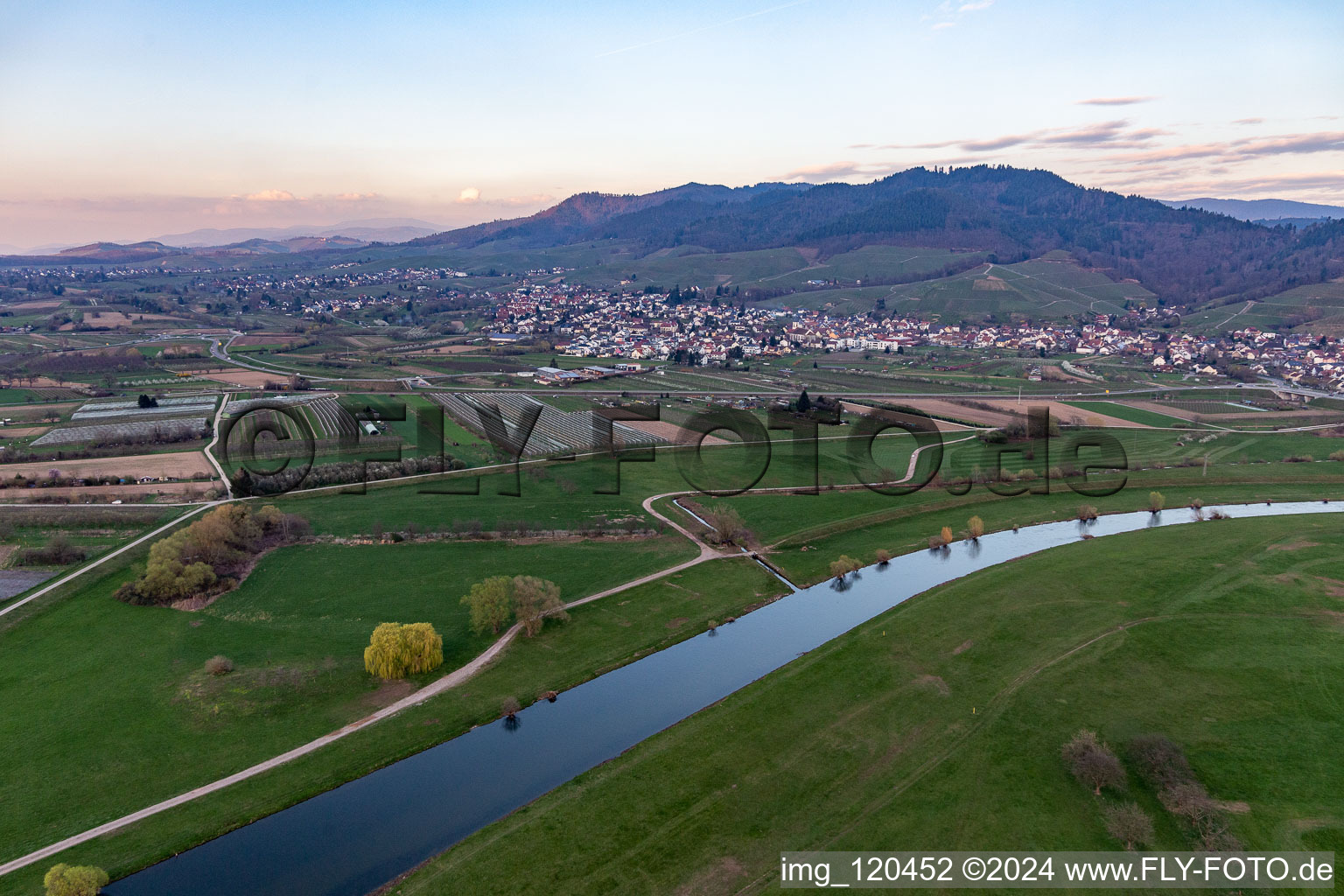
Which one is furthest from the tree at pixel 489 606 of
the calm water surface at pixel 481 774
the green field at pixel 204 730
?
the calm water surface at pixel 481 774

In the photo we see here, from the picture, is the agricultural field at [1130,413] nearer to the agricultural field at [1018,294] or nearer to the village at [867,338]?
the village at [867,338]

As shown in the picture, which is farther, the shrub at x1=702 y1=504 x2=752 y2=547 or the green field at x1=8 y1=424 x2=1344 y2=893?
the shrub at x1=702 y1=504 x2=752 y2=547

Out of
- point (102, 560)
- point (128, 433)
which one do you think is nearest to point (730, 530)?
point (102, 560)

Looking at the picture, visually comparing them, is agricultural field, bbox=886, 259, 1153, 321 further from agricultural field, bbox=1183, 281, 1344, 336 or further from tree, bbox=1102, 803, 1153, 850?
tree, bbox=1102, 803, 1153, 850

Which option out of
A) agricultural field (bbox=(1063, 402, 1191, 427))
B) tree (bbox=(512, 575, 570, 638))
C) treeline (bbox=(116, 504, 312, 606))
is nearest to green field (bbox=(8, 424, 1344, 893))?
tree (bbox=(512, 575, 570, 638))

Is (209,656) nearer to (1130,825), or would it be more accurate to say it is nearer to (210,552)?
(210,552)

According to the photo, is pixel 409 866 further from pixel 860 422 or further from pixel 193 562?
pixel 860 422

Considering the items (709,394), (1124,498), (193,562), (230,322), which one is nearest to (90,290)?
(230,322)
